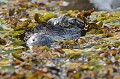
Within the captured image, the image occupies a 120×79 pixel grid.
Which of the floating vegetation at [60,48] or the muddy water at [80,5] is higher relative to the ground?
the muddy water at [80,5]

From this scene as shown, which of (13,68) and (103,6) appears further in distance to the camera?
(103,6)

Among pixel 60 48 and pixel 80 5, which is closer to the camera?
pixel 60 48

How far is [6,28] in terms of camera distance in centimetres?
767

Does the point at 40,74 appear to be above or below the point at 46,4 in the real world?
below

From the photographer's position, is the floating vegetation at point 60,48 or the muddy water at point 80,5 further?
the muddy water at point 80,5

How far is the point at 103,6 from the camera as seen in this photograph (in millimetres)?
10867

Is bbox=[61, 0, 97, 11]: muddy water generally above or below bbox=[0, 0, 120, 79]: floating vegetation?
above

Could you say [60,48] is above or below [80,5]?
below

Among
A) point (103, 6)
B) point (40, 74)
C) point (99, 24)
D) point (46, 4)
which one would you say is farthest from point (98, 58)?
point (46, 4)

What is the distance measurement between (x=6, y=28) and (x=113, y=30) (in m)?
2.42

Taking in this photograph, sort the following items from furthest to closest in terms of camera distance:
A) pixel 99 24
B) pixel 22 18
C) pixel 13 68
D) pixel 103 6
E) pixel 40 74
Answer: pixel 103 6
pixel 22 18
pixel 99 24
pixel 13 68
pixel 40 74

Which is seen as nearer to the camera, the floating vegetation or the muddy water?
the floating vegetation

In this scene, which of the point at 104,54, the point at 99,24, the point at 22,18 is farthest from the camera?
the point at 22,18

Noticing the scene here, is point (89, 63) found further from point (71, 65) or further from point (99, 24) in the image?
point (99, 24)
